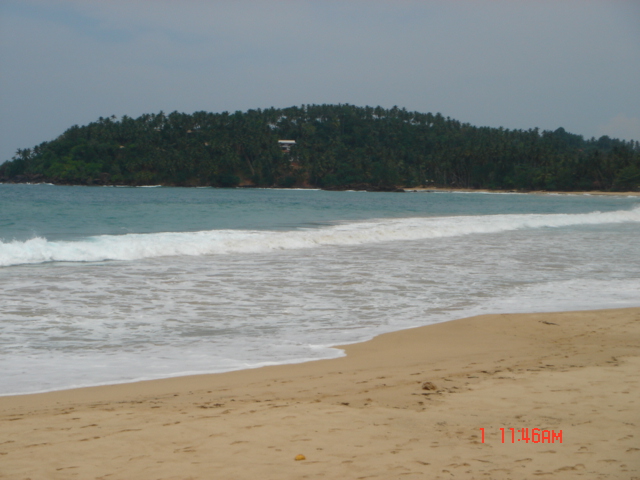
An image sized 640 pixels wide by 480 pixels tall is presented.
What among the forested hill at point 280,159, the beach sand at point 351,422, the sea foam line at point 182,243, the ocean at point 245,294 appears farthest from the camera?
the forested hill at point 280,159

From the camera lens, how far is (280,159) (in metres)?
130

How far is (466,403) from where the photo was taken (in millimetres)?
4270

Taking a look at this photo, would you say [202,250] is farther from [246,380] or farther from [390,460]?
[390,460]

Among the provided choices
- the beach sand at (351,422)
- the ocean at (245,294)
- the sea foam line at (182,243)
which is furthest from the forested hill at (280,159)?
the beach sand at (351,422)

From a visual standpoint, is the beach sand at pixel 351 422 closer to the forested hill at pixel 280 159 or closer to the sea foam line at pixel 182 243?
the sea foam line at pixel 182 243

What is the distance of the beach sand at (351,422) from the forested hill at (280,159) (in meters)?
109

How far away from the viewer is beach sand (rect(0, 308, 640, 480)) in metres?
3.16

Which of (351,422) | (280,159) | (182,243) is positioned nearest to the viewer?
(351,422)

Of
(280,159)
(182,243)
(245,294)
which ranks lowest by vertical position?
(245,294)

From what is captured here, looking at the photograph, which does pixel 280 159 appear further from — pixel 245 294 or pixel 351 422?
pixel 351 422

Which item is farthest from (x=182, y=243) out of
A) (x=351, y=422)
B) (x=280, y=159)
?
(x=280, y=159)

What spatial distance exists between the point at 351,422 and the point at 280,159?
12781cm

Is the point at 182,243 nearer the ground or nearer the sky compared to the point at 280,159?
nearer the ground

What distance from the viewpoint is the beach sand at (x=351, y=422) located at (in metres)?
3.16
